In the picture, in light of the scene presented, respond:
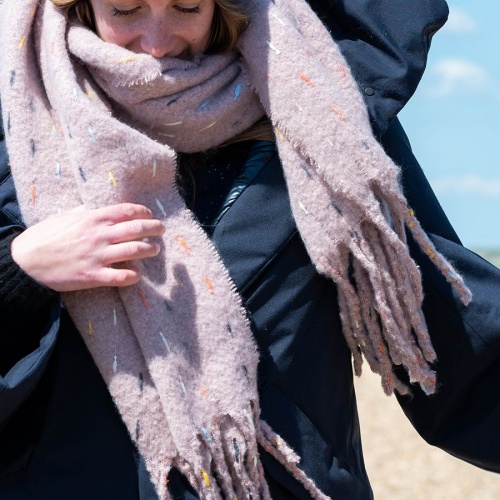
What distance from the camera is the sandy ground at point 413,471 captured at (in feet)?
29.4

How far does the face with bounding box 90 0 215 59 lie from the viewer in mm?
1897

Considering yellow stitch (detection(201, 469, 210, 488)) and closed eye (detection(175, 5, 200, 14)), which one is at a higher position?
closed eye (detection(175, 5, 200, 14))

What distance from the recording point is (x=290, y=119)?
1.96 meters

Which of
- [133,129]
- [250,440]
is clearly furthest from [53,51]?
[250,440]

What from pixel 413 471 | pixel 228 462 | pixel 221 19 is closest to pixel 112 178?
pixel 221 19

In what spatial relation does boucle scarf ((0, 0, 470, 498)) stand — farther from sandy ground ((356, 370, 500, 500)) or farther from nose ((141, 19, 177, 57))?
sandy ground ((356, 370, 500, 500))

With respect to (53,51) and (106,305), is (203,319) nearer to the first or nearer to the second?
(106,305)

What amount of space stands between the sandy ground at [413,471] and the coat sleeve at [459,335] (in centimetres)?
697

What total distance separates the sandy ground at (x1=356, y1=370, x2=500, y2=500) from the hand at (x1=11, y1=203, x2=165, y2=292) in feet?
24.8

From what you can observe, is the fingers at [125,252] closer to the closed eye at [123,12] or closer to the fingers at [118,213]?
the fingers at [118,213]

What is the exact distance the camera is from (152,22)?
1910 millimetres

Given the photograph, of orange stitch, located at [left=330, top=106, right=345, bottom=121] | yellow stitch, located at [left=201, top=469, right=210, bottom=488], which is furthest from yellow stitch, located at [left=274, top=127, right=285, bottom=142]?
yellow stitch, located at [left=201, top=469, right=210, bottom=488]

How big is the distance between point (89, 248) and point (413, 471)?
8.35m

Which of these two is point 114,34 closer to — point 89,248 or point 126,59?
point 126,59
